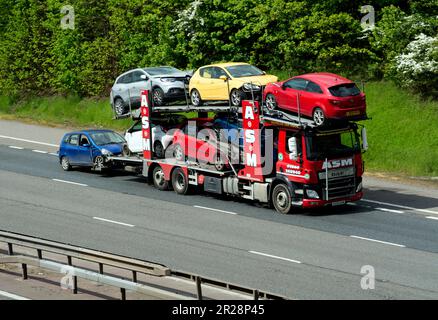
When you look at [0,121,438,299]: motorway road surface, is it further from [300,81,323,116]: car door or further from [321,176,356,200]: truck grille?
[300,81,323,116]: car door

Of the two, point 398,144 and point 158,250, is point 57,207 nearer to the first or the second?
point 158,250

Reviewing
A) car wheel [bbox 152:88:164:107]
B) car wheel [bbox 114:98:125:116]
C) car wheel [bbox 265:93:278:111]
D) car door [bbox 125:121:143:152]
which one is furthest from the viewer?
car wheel [bbox 114:98:125:116]

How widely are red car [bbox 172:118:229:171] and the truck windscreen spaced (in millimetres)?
3022

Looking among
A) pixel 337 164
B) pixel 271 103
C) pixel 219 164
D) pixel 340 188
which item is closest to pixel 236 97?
pixel 271 103

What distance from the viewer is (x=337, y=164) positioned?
1029 inches

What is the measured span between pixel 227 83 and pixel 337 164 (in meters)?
4.66

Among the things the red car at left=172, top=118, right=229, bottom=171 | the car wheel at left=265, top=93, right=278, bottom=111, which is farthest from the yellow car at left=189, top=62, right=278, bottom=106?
the red car at left=172, top=118, right=229, bottom=171

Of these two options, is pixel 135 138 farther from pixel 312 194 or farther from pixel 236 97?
pixel 312 194

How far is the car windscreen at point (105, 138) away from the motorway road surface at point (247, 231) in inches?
47.5

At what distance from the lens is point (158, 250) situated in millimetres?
22734

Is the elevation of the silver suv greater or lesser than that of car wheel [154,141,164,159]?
greater

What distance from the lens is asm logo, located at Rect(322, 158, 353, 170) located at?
25.9 meters

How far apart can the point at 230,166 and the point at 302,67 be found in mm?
14413
